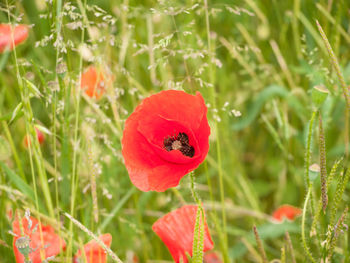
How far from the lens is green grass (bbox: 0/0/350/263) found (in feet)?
2.70

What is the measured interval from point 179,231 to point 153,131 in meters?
0.15

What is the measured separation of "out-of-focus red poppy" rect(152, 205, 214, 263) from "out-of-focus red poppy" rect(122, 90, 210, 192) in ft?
0.21

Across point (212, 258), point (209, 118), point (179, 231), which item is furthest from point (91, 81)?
point (179, 231)

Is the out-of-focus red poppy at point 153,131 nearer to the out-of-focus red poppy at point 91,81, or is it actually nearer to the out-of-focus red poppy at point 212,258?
the out-of-focus red poppy at point 91,81

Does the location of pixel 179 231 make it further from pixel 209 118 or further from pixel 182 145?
pixel 209 118

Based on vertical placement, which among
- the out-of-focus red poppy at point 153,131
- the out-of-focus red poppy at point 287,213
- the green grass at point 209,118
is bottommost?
the out-of-focus red poppy at point 287,213

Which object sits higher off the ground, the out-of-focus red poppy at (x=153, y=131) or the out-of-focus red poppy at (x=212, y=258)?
the out-of-focus red poppy at (x=153, y=131)

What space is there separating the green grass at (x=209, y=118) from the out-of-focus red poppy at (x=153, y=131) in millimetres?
94

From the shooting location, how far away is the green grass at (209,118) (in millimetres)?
823

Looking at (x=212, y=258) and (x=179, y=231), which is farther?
(x=212, y=258)

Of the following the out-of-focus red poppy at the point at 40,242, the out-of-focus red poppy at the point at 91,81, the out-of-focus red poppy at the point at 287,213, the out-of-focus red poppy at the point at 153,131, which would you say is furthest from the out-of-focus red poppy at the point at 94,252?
the out-of-focus red poppy at the point at 287,213

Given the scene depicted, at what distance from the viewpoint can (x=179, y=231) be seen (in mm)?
668

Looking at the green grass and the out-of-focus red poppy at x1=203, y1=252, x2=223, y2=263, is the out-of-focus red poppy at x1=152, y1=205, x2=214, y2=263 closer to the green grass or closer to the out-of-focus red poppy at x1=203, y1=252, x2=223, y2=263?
the green grass

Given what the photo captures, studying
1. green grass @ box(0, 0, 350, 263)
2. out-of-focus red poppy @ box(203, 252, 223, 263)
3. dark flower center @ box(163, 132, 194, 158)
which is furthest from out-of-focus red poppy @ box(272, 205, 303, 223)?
dark flower center @ box(163, 132, 194, 158)
